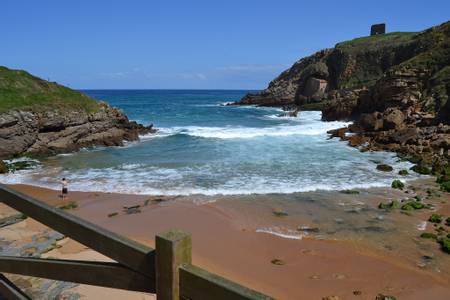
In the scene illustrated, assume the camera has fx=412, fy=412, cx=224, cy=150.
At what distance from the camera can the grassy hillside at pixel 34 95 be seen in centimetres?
2927

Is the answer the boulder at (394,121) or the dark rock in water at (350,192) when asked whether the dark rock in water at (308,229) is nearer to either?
the dark rock in water at (350,192)

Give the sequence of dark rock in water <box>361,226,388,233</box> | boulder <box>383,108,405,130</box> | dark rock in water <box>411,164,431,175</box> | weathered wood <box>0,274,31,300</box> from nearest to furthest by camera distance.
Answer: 1. weathered wood <box>0,274,31,300</box>
2. dark rock in water <box>361,226,388,233</box>
3. dark rock in water <box>411,164,431,175</box>
4. boulder <box>383,108,405,130</box>

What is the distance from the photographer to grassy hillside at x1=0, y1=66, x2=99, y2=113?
29.3 m

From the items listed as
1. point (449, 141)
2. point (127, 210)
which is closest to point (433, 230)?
point (127, 210)

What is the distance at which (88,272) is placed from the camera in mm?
3076

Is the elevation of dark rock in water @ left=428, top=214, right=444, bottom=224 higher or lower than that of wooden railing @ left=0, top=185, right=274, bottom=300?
lower

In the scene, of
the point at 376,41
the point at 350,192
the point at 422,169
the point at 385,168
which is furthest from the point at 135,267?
the point at 376,41

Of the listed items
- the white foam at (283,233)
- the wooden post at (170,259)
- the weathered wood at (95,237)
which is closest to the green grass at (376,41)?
the white foam at (283,233)

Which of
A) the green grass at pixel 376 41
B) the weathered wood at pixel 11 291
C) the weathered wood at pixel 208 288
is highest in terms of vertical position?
the green grass at pixel 376 41

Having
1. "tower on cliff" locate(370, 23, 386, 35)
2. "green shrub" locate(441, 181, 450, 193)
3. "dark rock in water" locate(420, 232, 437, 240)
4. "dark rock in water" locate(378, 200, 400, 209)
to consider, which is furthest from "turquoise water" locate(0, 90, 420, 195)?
"tower on cliff" locate(370, 23, 386, 35)

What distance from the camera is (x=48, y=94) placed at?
32500 mm

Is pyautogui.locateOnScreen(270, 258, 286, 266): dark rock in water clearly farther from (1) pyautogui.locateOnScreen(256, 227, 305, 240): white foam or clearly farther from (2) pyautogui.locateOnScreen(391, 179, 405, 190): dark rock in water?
(2) pyautogui.locateOnScreen(391, 179, 405, 190): dark rock in water

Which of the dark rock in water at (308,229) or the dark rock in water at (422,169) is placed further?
the dark rock in water at (422,169)

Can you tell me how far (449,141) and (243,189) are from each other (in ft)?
49.7
